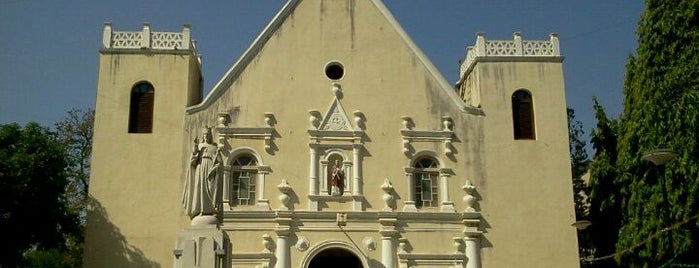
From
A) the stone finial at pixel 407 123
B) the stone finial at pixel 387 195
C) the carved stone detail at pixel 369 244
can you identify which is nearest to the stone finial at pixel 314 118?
the stone finial at pixel 407 123

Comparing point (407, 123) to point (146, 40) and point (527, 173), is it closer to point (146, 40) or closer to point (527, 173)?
point (527, 173)

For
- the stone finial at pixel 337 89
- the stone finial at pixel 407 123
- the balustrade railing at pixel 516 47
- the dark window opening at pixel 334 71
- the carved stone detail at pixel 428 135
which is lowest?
the carved stone detail at pixel 428 135

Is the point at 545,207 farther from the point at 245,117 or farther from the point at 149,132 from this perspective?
the point at 149,132

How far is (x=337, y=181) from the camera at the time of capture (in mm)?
23203

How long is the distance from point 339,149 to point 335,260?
11.3 ft

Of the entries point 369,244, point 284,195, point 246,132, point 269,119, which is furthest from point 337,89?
point 369,244

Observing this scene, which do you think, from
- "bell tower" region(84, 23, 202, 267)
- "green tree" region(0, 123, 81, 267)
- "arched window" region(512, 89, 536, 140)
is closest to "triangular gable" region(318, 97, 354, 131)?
"bell tower" region(84, 23, 202, 267)

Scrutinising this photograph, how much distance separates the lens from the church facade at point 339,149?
74.3 ft

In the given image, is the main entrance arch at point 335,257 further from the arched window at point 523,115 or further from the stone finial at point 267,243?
the arched window at point 523,115

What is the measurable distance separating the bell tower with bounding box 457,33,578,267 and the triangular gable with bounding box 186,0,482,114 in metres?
0.99

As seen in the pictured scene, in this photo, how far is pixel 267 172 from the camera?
2308 centimetres

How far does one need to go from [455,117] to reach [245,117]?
6.40m

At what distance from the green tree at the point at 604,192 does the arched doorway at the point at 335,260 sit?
299 inches

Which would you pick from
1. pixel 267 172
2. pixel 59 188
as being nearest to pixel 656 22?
pixel 267 172
